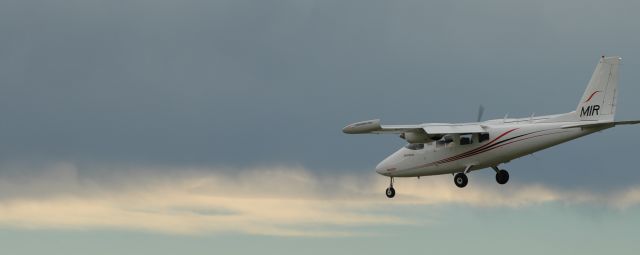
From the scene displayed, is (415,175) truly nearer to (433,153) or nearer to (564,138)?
(433,153)

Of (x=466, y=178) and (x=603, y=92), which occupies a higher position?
(x=603, y=92)

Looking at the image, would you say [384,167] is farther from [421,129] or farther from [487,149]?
[487,149]

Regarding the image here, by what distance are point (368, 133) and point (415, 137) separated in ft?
16.8

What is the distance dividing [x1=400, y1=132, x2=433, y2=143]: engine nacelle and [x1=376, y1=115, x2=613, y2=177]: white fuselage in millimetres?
1794

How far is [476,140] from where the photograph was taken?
12950 centimetres

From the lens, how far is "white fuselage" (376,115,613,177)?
12656 centimetres

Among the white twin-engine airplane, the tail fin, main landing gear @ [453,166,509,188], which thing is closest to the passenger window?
the white twin-engine airplane

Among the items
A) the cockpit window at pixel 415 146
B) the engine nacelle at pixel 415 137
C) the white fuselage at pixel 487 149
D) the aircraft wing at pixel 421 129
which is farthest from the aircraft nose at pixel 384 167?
the aircraft wing at pixel 421 129

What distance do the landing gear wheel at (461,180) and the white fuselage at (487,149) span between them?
0.61m

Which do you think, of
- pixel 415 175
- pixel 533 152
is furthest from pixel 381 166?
pixel 533 152

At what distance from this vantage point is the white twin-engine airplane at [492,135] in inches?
4958

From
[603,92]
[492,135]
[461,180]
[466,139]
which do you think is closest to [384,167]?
[461,180]

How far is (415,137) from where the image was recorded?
5103 inches

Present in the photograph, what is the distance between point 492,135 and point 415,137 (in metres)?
4.50
